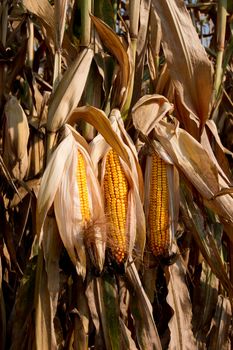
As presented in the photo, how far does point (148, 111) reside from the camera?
1979mm

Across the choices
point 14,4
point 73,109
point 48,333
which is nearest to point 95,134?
point 73,109

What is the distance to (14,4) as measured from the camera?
129 inches

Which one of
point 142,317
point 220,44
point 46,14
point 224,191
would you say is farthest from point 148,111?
point 220,44

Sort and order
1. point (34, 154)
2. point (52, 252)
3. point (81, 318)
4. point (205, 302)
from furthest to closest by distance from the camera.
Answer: point (34, 154) < point (205, 302) < point (81, 318) < point (52, 252)

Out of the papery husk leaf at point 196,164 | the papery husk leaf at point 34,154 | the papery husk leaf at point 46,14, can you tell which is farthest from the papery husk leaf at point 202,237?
the papery husk leaf at point 34,154

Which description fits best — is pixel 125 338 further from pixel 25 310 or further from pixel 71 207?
pixel 71 207

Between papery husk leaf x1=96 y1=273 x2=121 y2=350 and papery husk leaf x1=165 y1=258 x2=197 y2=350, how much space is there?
0.21 m

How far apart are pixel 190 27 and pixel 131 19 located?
246mm

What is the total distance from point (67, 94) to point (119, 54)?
0.26m

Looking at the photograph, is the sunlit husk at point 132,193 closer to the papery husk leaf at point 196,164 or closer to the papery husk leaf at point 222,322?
the papery husk leaf at point 196,164

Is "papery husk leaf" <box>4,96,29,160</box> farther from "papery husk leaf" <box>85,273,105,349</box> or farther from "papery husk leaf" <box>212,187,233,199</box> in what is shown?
"papery husk leaf" <box>212,187,233,199</box>

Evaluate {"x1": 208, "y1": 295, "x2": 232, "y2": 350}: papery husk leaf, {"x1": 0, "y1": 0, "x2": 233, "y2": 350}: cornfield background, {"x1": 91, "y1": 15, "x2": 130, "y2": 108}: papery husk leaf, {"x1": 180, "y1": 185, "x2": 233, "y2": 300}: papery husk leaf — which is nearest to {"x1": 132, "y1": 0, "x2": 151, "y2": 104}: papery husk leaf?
{"x1": 0, "y1": 0, "x2": 233, "y2": 350}: cornfield background

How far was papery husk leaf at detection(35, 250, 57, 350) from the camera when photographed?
1.91m

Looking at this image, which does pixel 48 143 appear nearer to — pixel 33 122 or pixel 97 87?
pixel 97 87
